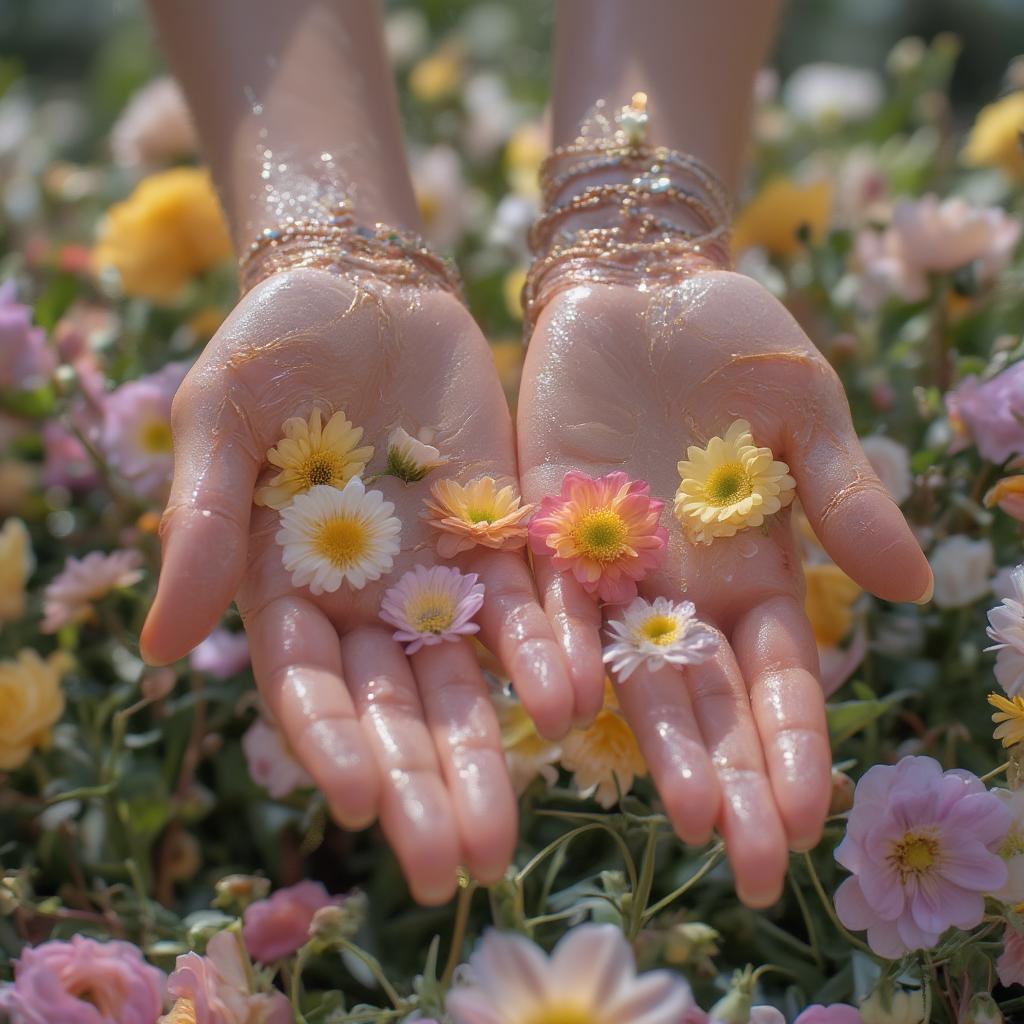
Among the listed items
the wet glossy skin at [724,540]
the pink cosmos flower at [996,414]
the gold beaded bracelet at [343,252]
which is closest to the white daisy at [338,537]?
the wet glossy skin at [724,540]

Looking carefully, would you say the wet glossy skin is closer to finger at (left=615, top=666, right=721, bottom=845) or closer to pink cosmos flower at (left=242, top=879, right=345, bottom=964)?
finger at (left=615, top=666, right=721, bottom=845)

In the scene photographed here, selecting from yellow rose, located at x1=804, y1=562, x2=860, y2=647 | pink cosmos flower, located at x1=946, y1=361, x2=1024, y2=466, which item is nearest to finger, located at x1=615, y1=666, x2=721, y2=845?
yellow rose, located at x1=804, y1=562, x2=860, y2=647

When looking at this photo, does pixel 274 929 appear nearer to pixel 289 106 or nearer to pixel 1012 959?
pixel 1012 959

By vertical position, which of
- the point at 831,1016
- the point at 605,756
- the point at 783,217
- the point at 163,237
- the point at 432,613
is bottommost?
the point at 831,1016

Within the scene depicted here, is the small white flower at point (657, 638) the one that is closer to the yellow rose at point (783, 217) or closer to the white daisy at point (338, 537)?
the white daisy at point (338, 537)

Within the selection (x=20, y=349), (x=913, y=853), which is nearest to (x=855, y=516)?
(x=913, y=853)

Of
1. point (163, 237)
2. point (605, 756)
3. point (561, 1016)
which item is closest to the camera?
point (561, 1016)

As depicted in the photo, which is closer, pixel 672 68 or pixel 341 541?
pixel 341 541

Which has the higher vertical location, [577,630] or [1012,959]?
[577,630]
